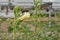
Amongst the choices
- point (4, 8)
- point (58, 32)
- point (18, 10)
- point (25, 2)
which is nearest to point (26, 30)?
point (58, 32)

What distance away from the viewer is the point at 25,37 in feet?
5.55

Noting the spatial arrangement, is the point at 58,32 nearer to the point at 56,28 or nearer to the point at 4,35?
the point at 56,28

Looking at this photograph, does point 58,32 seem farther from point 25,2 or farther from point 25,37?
point 25,2

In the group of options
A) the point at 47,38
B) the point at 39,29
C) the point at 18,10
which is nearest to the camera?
the point at 18,10

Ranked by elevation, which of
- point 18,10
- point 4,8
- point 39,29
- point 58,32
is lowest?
point 4,8

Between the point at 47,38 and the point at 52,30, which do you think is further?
the point at 52,30

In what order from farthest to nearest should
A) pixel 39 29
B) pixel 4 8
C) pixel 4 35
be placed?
pixel 4 8, pixel 4 35, pixel 39 29

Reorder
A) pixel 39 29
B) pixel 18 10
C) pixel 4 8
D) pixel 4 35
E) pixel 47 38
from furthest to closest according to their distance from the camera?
pixel 4 8, pixel 4 35, pixel 47 38, pixel 39 29, pixel 18 10

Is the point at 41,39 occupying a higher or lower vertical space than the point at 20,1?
higher

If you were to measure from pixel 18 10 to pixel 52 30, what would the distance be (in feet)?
2.19

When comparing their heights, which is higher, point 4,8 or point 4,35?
point 4,35

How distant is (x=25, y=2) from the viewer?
19.6 ft

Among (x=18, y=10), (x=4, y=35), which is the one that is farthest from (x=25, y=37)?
(x=18, y=10)

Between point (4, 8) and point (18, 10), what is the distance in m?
4.09
